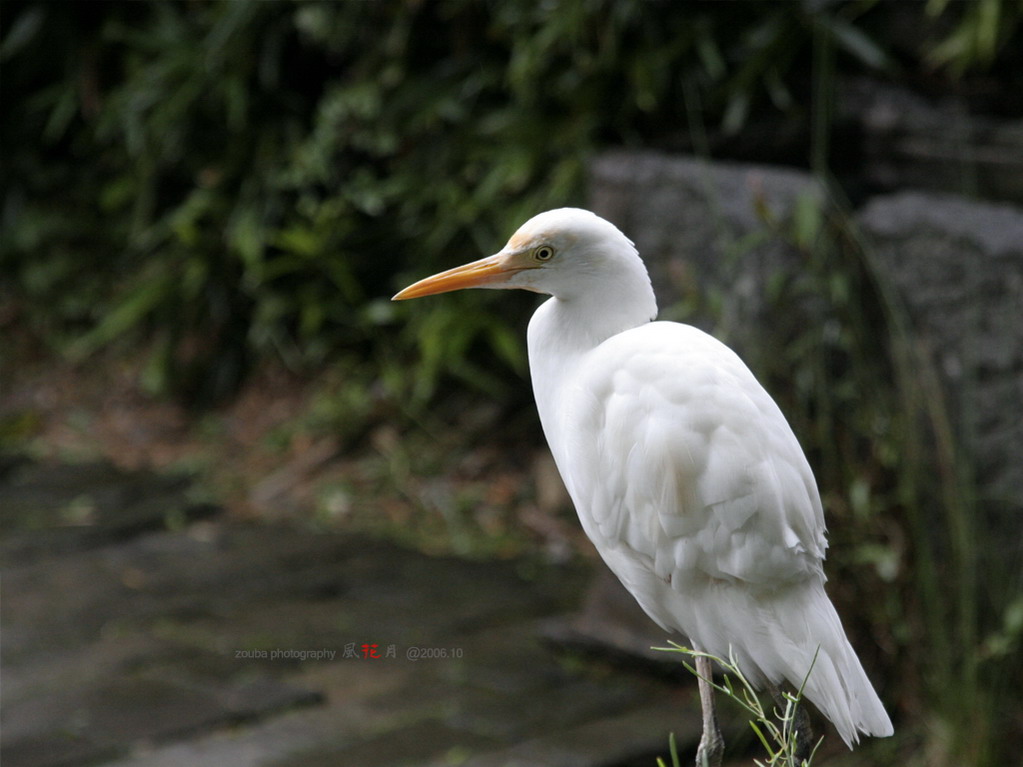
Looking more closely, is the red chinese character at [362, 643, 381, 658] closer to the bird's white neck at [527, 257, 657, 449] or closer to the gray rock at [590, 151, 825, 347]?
the gray rock at [590, 151, 825, 347]

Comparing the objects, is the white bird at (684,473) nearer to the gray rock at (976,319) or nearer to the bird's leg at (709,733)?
the bird's leg at (709,733)

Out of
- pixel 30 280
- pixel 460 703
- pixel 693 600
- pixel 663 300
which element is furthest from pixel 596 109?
pixel 30 280

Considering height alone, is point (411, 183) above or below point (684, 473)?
below

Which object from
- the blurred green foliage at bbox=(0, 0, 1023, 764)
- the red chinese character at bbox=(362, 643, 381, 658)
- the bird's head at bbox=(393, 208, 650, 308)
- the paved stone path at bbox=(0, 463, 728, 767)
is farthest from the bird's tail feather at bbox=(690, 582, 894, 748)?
the red chinese character at bbox=(362, 643, 381, 658)

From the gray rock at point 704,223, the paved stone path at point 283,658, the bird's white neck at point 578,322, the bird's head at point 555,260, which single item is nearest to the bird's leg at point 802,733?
the bird's white neck at point 578,322

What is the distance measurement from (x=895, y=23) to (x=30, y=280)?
3973 millimetres

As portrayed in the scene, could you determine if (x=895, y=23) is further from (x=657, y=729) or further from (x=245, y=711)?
(x=245, y=711)

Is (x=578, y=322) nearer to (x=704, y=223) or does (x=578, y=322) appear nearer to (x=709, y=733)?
(x=709, y=733)

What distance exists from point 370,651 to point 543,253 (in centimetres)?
166

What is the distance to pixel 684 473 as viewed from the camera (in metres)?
1.58

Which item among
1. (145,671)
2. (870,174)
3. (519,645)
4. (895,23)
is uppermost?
(895,23)

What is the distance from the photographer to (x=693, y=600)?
1.67m

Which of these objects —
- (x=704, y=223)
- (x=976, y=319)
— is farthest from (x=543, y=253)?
(x=704, y=223)

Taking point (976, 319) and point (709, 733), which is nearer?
point (709, 733)
